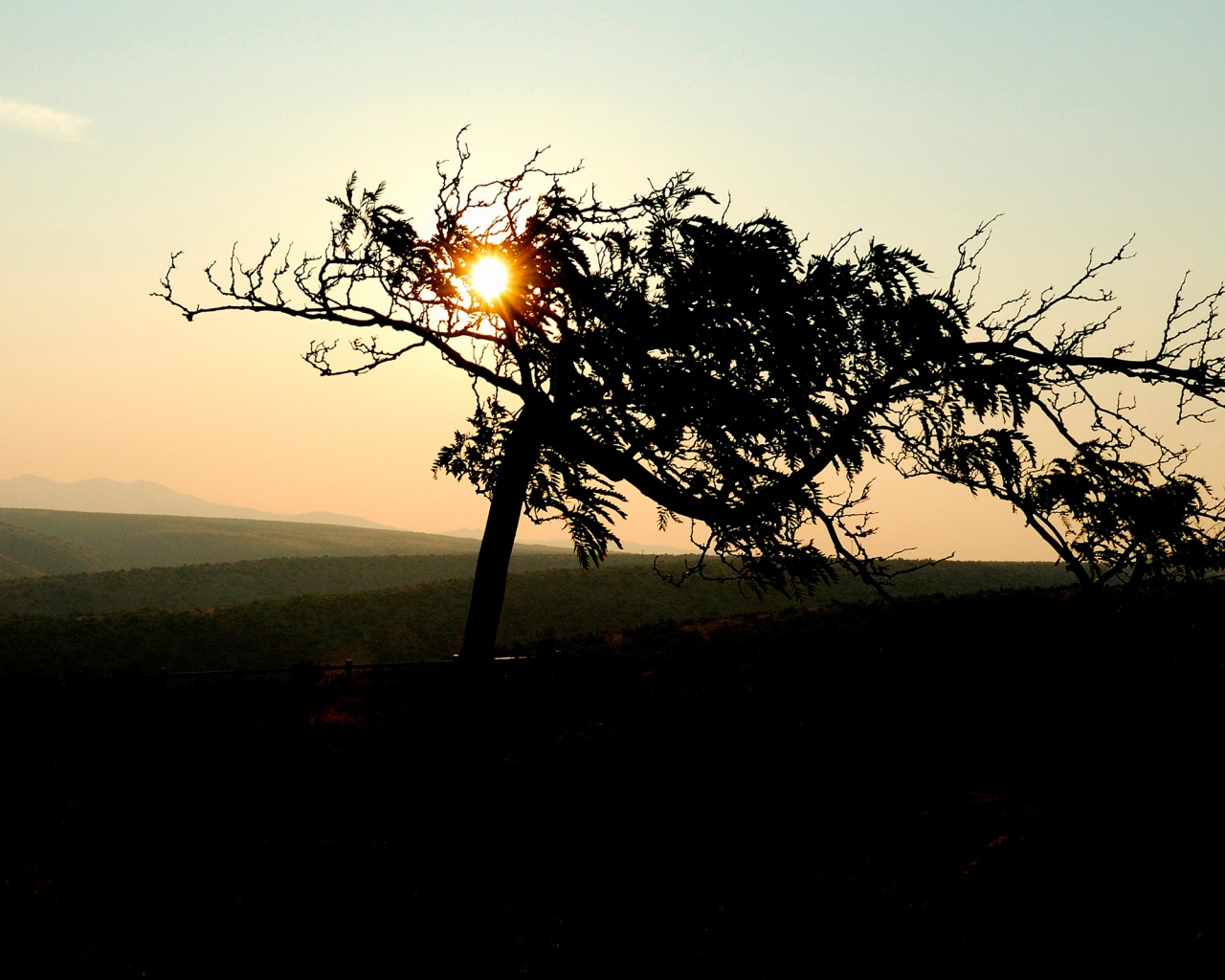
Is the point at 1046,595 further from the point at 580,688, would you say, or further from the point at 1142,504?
the point at 1142,504

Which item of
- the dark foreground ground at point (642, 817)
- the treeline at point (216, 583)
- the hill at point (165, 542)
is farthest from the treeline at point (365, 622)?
the hill at point (165, 542)

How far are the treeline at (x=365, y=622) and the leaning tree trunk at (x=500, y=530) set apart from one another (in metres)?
24.4

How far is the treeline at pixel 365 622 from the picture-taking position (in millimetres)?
45281

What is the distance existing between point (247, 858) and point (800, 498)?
27.8 ft

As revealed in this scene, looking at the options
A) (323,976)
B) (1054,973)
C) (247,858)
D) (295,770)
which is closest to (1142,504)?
(1054,973)

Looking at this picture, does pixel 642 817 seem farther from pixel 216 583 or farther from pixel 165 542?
pixel 165 542

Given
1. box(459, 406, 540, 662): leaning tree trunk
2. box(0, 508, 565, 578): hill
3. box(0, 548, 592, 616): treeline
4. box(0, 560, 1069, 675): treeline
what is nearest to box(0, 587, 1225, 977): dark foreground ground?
box(459, 406, 540, 662): leaning tree trunk

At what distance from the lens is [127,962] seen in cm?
930

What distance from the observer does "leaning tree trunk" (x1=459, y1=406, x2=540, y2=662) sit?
49.6 ft

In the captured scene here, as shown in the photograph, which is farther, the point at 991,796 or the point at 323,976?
the point at 991,796

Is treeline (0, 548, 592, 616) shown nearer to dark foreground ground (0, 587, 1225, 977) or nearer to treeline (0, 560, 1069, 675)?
treeline (0, 560, 1069, 675)

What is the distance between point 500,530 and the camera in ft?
51.1

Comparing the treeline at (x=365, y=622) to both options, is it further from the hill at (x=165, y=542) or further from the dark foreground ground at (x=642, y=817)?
the hill at (x=165, y=542)

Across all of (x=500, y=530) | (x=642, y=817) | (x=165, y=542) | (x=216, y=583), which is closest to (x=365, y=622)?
(x=216, y=583)
